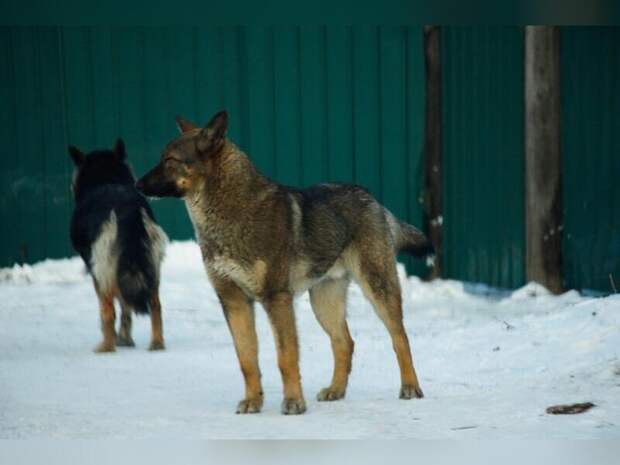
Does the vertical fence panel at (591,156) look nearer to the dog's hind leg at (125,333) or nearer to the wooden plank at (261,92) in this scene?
the wooden plank at (261,92)

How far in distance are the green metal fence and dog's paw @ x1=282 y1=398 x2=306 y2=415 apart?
5.52m

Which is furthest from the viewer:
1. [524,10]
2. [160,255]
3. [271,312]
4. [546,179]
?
[546,179]

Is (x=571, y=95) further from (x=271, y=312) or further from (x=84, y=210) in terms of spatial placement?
(x=271, y=312)

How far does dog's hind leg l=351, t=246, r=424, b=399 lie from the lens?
5945 mm

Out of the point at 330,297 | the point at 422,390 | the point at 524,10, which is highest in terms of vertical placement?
the point at 524,10

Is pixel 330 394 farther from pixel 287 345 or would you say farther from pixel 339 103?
pixel 339 103

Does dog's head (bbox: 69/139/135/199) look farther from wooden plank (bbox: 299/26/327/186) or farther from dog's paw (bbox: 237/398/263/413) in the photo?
dog's paw (bbox: 237/398/263/413)

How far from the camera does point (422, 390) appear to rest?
6301 millimetres

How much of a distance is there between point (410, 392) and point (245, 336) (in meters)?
0.99

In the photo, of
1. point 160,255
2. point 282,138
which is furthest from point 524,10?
point 282,138

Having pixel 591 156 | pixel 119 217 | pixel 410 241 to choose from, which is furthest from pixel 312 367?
pixel 591 156

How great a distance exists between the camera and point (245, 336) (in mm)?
5590

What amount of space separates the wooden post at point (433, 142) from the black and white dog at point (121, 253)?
3.46 meters

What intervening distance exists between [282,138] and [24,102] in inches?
102
